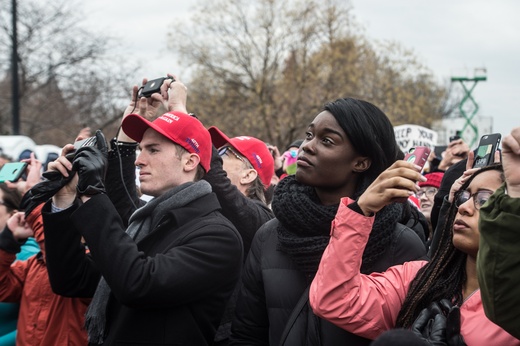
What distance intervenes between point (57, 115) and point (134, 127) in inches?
800

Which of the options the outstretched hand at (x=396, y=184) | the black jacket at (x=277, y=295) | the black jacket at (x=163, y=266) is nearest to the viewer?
the outstretched hand at (x=396, y=184)

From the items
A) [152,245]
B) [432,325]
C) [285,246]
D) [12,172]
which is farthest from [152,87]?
[432,325]

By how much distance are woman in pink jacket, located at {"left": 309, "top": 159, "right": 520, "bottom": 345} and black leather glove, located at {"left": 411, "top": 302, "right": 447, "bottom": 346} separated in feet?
0.11

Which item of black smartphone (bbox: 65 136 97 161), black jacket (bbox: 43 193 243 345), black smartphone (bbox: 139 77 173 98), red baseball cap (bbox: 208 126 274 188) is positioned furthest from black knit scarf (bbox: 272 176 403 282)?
red baseball cap (bbox: 208 126 274 188)

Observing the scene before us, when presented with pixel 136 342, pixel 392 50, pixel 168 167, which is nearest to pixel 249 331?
pixel 136 342

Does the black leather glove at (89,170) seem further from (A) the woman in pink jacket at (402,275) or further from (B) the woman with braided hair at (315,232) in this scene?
(A) the woman in pink jacket at (402,275)

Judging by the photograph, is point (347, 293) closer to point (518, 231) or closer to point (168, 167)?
point (518, 231)

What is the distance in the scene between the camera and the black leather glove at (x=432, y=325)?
2281 millimetres

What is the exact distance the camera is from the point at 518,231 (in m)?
1.92

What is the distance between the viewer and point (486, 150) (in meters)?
2.93

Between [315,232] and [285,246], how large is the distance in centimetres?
13

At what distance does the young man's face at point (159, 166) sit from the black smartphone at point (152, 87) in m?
0.39

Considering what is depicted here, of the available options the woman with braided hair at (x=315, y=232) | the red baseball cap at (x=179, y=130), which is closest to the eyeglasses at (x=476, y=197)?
the woman with braided hair at (x=315, y=232)

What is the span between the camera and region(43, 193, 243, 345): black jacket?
2.82 m
